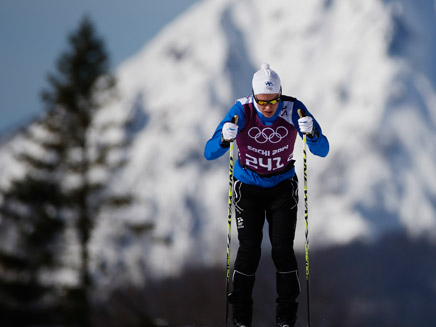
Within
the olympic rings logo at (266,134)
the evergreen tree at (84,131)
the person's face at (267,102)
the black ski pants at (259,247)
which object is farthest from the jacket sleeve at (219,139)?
the evergreen tree at (84,131)

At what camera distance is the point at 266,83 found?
347 inches

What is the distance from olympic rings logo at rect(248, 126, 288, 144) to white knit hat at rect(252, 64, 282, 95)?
0.53 meters

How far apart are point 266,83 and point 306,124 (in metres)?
0.77

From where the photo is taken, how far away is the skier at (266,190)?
29.7ft

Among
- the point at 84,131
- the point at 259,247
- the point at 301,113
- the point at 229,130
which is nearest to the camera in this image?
the point at 229,130

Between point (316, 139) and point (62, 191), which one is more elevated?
point (62, 191)

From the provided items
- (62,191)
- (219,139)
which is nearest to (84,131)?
(62,191)

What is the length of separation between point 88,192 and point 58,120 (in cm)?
382

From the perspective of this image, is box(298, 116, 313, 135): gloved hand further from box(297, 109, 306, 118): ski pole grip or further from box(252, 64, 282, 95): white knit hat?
box(252, 64, 282, 95): white knit hat

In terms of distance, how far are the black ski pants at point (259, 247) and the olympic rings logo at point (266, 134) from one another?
2.07 ft

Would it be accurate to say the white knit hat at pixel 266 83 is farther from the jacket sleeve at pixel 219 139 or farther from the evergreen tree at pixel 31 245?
the evergreen tree at pixel 31 245

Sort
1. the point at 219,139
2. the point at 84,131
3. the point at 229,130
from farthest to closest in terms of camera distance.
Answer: the point at 84,131
the point at 219,139
the point at 229,130

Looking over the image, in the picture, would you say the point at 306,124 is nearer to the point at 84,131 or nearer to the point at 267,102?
the point at 267,102

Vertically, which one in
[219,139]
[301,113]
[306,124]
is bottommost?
[219,139]
